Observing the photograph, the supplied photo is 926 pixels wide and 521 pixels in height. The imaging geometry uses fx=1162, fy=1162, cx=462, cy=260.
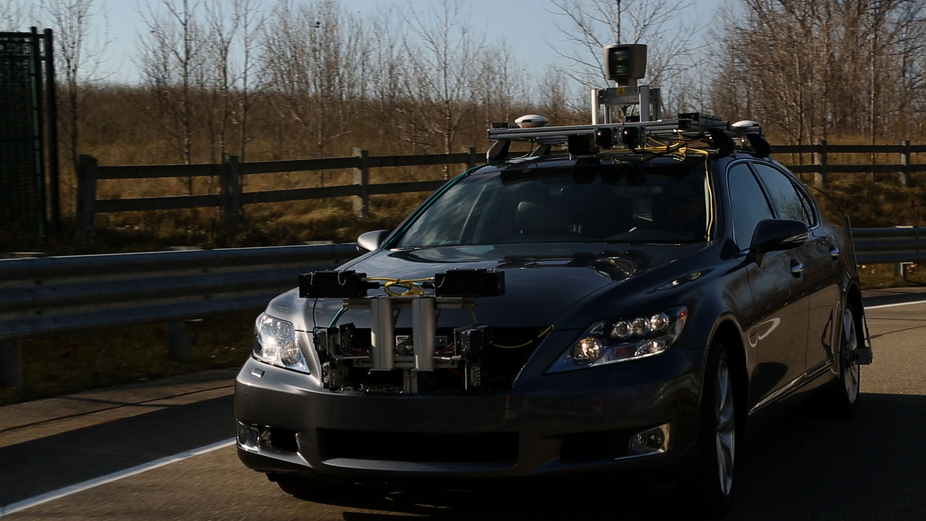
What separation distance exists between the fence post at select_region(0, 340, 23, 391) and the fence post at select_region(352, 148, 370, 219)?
11.7m

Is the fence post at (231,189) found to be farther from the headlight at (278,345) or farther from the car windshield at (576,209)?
the headlight at (278,345)

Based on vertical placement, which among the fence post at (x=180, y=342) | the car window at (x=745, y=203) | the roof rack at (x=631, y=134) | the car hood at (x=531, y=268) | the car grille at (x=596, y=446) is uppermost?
the roof rack at (x=631, y=134)

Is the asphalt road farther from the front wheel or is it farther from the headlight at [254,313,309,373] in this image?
the headlight at [254,313,309,373]

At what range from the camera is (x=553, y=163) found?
627 cm

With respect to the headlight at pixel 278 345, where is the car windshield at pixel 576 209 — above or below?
above

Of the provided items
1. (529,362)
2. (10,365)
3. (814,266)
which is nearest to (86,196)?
(10,365)

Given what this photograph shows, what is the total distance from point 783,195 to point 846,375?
1.16 meters

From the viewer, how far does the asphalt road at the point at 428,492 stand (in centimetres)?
477

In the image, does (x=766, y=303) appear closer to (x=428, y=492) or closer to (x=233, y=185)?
(x=428, y=492)

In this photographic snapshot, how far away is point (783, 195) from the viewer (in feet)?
22.4

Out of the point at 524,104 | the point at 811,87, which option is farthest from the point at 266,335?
the point at 811,87

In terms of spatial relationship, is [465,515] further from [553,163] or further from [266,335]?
[553,163]

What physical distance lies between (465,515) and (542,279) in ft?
3.32

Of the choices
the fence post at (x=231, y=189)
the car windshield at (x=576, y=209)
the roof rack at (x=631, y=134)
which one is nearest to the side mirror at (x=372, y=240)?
the car windshield at (x=576, y=209)
